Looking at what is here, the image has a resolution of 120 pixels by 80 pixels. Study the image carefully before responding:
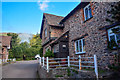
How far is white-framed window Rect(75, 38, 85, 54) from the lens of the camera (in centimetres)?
881

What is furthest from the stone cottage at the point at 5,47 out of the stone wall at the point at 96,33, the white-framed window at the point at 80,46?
the stone wall at the point at 96,33

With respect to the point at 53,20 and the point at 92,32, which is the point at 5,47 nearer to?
the point at 53,20

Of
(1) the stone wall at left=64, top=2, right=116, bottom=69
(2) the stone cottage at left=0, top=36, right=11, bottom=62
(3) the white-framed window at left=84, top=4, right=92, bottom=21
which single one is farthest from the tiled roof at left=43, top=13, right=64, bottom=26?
(2) the stone cottage at left=0, top=36, right=11, bottom=62

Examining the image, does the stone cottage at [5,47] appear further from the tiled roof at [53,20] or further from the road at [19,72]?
the tiled roof at [53,20]

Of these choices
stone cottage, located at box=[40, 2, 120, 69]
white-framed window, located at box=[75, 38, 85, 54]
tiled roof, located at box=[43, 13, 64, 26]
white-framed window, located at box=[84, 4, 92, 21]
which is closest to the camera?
stone cottage, located at box=[40, 2, 120, 69]

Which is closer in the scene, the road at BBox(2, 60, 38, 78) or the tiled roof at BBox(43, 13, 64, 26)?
the road at BBox(2, 60, 38, 78)

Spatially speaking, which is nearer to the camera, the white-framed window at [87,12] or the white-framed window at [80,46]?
the white-framed window at [87,12]

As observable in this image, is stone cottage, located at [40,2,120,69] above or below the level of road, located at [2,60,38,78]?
above

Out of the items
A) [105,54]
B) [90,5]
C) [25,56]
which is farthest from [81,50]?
[25,56]

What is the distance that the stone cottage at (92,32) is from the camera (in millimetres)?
6422

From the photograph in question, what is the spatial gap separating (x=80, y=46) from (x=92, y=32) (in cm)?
207

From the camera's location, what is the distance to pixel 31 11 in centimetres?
1265

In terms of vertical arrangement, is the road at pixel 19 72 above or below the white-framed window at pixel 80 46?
below

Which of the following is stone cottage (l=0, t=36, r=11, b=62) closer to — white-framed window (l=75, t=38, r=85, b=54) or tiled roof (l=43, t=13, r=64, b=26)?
tiled roof (l=43, t=13, r=64, b=26)
